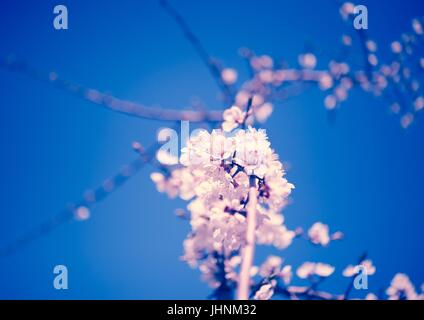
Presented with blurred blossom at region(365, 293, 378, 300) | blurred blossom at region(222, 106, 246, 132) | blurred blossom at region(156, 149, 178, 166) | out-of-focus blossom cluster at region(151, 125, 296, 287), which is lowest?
blurred blossom at region(365, 293, 378, 300)

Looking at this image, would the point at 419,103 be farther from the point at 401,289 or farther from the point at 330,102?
the point at 401,289

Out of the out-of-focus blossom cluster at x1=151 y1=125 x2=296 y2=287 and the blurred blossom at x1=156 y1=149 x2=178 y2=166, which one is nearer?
the out-of-focus blossom cluster at x1=151 y1=125 x2=296 y2=287

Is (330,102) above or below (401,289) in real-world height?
above

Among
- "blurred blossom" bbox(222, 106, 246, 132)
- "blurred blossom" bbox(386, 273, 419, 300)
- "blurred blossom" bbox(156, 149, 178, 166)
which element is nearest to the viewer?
"blurred blossom" bbox(222, 106, 246, 132)

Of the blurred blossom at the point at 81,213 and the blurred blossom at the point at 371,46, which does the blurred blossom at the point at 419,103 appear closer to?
the blurred blossom at the point at 371,46

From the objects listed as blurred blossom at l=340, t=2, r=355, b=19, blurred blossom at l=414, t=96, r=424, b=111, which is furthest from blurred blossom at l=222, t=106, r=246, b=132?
blurred blossom at l=414, t=96, r=424, b=111

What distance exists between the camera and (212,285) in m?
1.94

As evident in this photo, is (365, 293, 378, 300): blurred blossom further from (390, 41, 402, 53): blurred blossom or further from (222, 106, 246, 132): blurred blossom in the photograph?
(390, 41, 402, 53): blurred blossom

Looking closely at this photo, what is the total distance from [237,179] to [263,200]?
150mm

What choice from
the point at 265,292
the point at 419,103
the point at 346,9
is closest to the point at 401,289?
the point at 265,292

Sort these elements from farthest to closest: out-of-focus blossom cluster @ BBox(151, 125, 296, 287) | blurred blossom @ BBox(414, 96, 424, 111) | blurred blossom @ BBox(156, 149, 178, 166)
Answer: blurred blossom @ BBox(414, 96, 424, 111) < blurred blossom @ BBox(156, 149, 178, 166) < out-of-focus blossom cluster @ BBox(151, 125, 296, 287)

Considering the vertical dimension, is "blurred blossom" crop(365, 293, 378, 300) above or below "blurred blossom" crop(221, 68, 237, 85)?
below
